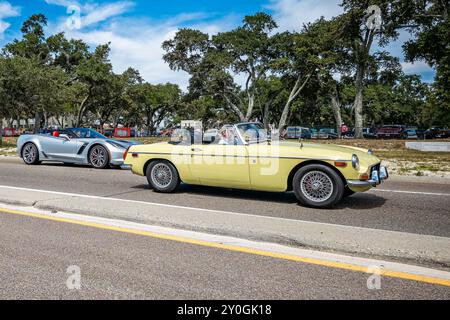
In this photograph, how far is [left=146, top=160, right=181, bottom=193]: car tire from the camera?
748 cm

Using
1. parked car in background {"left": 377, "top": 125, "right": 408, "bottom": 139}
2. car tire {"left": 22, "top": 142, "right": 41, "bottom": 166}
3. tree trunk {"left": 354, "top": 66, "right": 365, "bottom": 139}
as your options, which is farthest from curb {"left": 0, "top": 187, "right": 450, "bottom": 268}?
parked car in background {"left": 377, "top": 125, "right": 408, "bottom": 139}

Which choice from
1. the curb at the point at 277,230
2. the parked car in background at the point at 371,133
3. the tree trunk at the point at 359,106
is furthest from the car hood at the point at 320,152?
the parked car in background at the point at 371,133

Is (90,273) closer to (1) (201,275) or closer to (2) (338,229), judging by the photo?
(1) (201,275)

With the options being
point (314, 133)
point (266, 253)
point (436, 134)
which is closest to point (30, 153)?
point (266, 253)

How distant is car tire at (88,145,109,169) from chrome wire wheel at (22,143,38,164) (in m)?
2.32

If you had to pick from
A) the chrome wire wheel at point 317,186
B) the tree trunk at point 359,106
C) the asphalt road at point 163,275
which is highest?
the tree trunk at point 359,106

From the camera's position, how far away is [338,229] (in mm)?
4555

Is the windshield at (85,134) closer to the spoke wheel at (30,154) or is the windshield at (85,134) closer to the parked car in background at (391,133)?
the spoke wheel at (30,154)

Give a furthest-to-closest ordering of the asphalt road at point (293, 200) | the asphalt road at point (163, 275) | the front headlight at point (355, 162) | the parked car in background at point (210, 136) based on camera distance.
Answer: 1. the parked car in background at point (210, 136)
2. the front headlight at point (355, 162)
3. the asphalt road at point (293, 200)
4. the asphalt road at point (163, 275)

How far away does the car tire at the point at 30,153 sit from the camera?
12688 mm

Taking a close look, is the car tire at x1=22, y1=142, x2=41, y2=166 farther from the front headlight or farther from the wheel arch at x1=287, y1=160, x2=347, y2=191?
the front headlight

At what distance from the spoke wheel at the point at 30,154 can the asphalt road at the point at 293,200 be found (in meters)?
2.59

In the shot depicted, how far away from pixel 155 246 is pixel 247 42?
36.8m

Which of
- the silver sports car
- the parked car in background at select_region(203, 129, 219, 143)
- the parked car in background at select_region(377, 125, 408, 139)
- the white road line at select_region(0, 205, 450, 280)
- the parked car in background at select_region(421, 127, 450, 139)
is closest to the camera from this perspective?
the white road line at select_region(0, 205, 450, 280)
